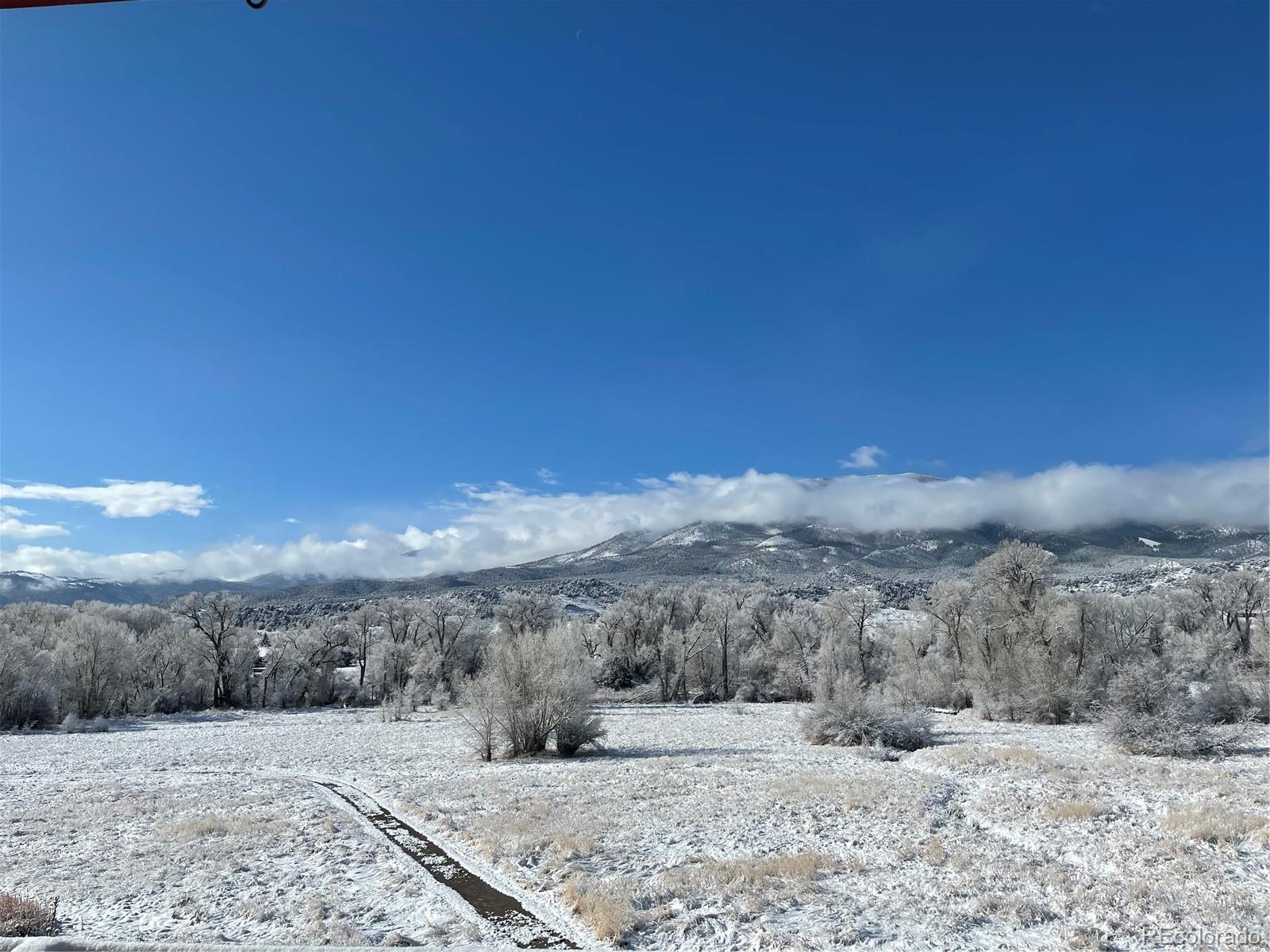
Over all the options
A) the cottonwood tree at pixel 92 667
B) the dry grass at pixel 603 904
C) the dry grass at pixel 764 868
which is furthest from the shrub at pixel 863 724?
the cottonwood tree at pixel 92 667

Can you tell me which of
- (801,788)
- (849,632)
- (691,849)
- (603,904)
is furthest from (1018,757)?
(849,632)

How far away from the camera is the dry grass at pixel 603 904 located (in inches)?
382

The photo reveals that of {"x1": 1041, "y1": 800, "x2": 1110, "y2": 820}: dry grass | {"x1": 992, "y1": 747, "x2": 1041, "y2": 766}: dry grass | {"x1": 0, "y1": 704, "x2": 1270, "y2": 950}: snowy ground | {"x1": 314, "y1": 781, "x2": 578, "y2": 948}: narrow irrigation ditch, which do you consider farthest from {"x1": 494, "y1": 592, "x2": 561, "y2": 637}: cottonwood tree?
{"x1": 1041, "y1": 800, "x2": 1110, "y2": 820}: dry grass

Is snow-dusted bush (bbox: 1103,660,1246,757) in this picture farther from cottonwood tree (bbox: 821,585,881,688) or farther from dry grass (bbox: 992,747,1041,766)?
cottonwood tree (bbox: 821,585,881,688)

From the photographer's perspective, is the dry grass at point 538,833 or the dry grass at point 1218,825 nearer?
the dry grass at point 1218,825

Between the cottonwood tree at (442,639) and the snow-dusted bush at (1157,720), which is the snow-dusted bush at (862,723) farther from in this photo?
the cottonwood tree at (442,639)

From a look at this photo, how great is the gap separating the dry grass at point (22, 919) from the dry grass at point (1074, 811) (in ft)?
56.8

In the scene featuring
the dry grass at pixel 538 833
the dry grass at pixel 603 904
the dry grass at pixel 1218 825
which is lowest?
the dry grass at pixel 538 833

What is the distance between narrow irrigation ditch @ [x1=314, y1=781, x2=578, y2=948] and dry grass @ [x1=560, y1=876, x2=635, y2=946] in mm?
499

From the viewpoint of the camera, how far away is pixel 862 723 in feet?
97.7

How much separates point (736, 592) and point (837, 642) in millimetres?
19983

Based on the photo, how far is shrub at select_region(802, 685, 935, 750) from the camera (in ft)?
94.3

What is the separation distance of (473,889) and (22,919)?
5.97 m

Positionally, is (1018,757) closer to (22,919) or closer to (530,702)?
(530,702)
